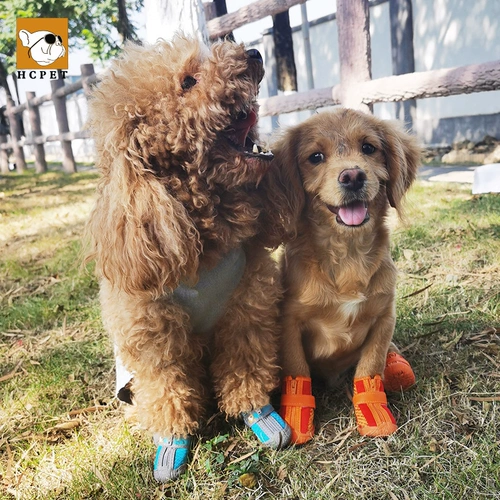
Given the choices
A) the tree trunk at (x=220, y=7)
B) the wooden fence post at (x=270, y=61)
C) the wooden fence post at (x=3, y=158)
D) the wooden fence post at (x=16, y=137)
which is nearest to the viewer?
the tree trunk at (x=220, y=7)

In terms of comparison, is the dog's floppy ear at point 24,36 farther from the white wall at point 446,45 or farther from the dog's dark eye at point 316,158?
the dog's dark eye at point 316,158

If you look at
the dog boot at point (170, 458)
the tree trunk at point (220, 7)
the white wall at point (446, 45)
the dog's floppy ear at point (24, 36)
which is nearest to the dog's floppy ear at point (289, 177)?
the dog boot at point (170, 458)

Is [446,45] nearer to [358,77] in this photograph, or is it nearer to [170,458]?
[358,77]

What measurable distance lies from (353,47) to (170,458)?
11.9 feet

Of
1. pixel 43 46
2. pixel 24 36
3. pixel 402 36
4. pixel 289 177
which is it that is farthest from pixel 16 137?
pixel 289 177

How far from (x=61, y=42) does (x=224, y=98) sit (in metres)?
5.89

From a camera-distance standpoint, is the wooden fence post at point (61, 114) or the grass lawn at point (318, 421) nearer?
the grass lawn at point (318, 421)

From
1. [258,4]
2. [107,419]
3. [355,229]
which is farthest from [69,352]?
[258,4]

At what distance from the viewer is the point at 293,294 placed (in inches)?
73.5

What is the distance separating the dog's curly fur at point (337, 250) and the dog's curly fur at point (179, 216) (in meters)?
0.11

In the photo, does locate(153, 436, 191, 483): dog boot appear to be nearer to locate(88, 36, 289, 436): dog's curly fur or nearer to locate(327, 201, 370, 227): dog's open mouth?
locate(88, 36, 289, 436): dog's curly fur

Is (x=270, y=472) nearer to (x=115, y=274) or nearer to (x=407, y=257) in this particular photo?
(x=115, y=274)

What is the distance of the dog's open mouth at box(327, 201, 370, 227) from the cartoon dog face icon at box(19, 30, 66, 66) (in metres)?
5.64

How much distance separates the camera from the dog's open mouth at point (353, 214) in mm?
1755
